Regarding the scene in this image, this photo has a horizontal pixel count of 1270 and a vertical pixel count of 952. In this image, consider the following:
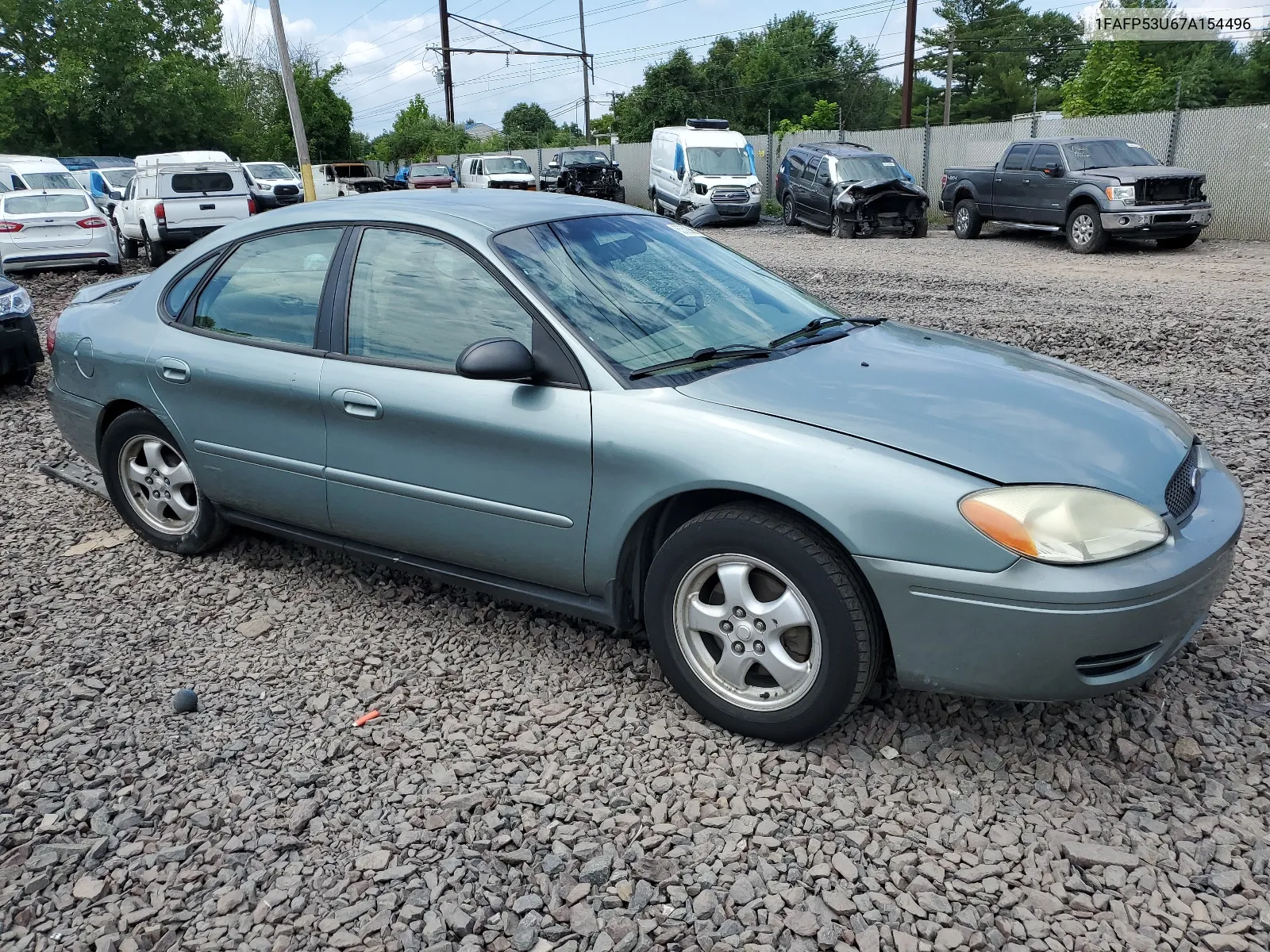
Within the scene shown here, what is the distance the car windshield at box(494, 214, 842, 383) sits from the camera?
326 centimetres

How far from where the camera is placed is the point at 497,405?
10.7 ft

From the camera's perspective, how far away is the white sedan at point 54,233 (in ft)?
50.5

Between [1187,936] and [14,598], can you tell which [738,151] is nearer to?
[14,598]

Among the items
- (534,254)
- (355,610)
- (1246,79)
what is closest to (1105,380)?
(534,254)

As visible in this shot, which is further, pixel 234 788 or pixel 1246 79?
pixel 1246 79

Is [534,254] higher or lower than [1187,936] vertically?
higher

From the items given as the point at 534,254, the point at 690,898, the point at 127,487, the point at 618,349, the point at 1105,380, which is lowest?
the point at 690,898

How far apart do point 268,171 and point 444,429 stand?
104ft

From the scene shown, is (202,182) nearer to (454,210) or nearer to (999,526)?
(454,210)

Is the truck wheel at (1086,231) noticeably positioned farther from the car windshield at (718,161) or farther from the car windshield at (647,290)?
the car windshield at (647,290)

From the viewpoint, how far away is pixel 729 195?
75.2 feet

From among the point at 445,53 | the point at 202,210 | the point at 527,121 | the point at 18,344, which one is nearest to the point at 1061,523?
the point at 18,344

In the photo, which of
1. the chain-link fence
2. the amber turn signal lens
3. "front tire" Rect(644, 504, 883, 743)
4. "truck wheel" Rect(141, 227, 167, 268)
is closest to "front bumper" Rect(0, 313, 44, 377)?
"front tire" Rect(644, 504, 883, 743)

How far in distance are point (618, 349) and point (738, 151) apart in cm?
2257
